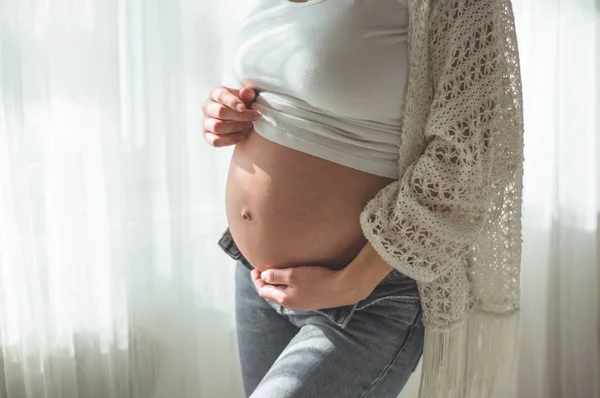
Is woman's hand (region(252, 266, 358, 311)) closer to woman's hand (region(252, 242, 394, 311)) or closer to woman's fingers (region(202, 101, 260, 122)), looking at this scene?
woman's hand (region(252, 242, 394, 311))

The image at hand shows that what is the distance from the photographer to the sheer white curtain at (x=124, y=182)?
1524mm

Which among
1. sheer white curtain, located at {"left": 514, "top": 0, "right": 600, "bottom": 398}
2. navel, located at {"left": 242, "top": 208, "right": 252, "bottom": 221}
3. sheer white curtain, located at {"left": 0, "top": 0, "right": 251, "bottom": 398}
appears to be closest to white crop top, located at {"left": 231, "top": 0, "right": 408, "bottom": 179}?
navel, located at {"left": 242, "top": 208, "right": 252, "bottom": 221}

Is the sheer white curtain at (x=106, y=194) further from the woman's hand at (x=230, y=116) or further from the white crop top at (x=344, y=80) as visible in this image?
the white crop top at (x=344, y=80)

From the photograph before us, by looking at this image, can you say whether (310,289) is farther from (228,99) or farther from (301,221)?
(228,99)

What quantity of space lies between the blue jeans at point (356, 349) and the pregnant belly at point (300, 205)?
82 millimetres

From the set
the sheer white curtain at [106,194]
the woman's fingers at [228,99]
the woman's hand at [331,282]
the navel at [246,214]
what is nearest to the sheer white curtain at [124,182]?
the sheer white curtain at [106,194]

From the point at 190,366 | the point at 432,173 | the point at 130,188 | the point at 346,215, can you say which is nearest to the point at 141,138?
the point at 130,188

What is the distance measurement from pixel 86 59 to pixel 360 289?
83 centimetres

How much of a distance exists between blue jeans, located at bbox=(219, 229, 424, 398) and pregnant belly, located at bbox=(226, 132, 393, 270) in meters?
0.08

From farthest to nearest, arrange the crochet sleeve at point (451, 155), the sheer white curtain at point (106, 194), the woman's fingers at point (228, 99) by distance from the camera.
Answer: the sheer white curtain at point (106, 194)
the woman's fingers at point (228, 99)
the crochet sleeve at point (451, 155)

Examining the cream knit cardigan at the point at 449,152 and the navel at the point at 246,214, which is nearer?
the cream knit cardigan at the point at 449,152

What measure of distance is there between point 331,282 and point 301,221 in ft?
0.33

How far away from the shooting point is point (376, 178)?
1088 millimetres

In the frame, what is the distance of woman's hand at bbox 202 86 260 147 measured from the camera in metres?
1.15
